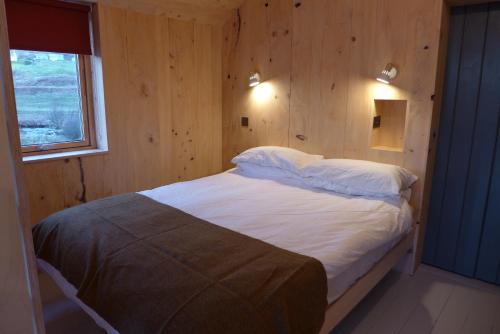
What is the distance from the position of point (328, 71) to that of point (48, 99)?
2.25 m

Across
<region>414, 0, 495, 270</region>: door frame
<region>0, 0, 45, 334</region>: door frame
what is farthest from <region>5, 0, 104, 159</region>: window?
<region>414, 0, 495, 270</region>: door frame

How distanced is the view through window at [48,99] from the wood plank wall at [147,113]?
9.4 inches

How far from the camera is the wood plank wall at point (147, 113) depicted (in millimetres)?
2824

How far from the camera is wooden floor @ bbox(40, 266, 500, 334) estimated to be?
2176 mm

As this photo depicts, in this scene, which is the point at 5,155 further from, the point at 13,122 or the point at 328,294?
the point at 328,294

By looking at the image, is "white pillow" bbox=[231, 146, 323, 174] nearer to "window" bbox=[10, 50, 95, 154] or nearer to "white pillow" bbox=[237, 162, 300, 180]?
"white pillow" bbox=[237, 162, 300, 180]

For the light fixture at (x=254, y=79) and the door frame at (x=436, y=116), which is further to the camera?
the light fixture at (x=254, y=79)

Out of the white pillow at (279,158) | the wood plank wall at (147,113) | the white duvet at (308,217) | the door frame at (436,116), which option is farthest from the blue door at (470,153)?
the wood plank wall at (147,113)

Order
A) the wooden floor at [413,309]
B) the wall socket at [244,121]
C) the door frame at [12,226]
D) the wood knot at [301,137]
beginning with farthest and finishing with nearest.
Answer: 1. the wall socket at [244,121]
2. the wood knot at [301,137]
3. the wooden floor at [413,309]
4. the door frame at [12,226]

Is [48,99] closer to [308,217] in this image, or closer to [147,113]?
[147,113]

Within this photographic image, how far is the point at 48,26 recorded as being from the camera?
8.48 ft

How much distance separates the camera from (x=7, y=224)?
46cm

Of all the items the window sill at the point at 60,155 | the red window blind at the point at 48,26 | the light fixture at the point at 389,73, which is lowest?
the window sill at the point at 60,155

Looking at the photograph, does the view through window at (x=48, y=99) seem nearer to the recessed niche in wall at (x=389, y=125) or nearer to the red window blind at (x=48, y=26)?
the red window blind at (x=48, y=26)
